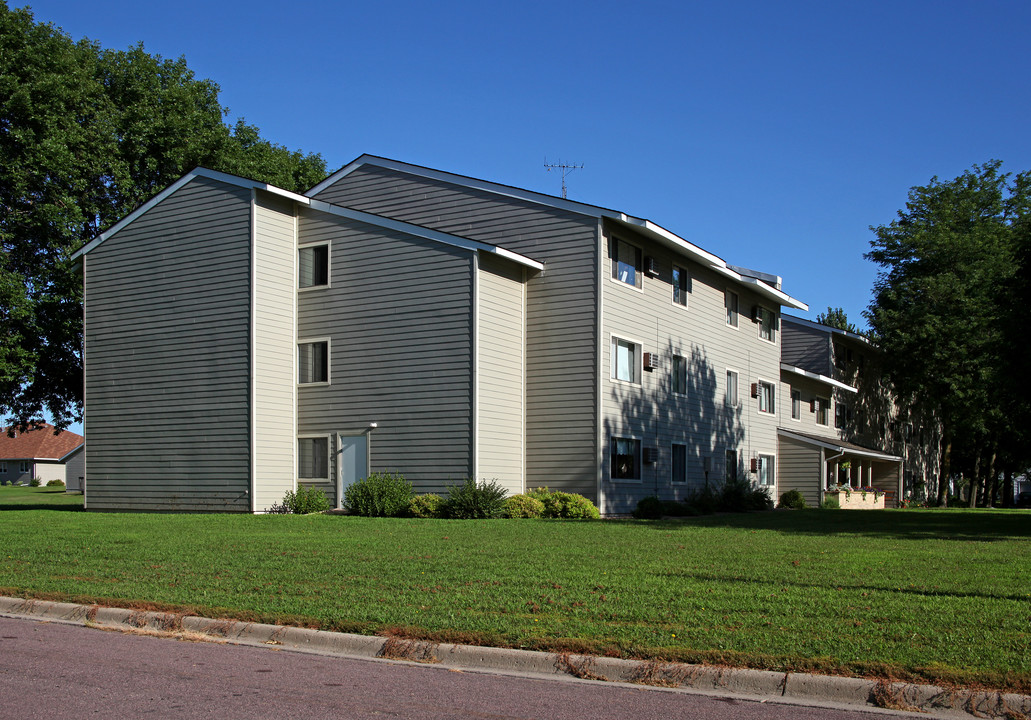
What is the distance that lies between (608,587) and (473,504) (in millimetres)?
13553

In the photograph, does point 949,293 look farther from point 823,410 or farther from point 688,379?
point 688,379

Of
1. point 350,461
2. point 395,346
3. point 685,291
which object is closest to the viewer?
point 395,346

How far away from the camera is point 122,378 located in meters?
28.8

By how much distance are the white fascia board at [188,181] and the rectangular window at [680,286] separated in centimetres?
1182

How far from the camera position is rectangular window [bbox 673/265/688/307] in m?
31.7

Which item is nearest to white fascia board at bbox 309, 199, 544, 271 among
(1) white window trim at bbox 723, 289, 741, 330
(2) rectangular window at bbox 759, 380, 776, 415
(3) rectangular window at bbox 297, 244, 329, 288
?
(3) rectangular window at bbox 297, 244, 329, 288

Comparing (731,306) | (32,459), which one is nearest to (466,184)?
(731,306)

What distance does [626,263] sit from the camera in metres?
28.7

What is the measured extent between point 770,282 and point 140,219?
23621mm

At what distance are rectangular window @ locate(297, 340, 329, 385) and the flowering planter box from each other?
22310mm

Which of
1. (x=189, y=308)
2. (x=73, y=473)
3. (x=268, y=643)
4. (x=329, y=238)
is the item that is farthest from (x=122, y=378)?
(x=73, y=473)

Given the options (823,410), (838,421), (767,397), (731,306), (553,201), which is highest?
(553,201)

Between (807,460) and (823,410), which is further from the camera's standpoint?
(823,410)

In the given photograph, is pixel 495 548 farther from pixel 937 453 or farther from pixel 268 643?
pixel 937 453
